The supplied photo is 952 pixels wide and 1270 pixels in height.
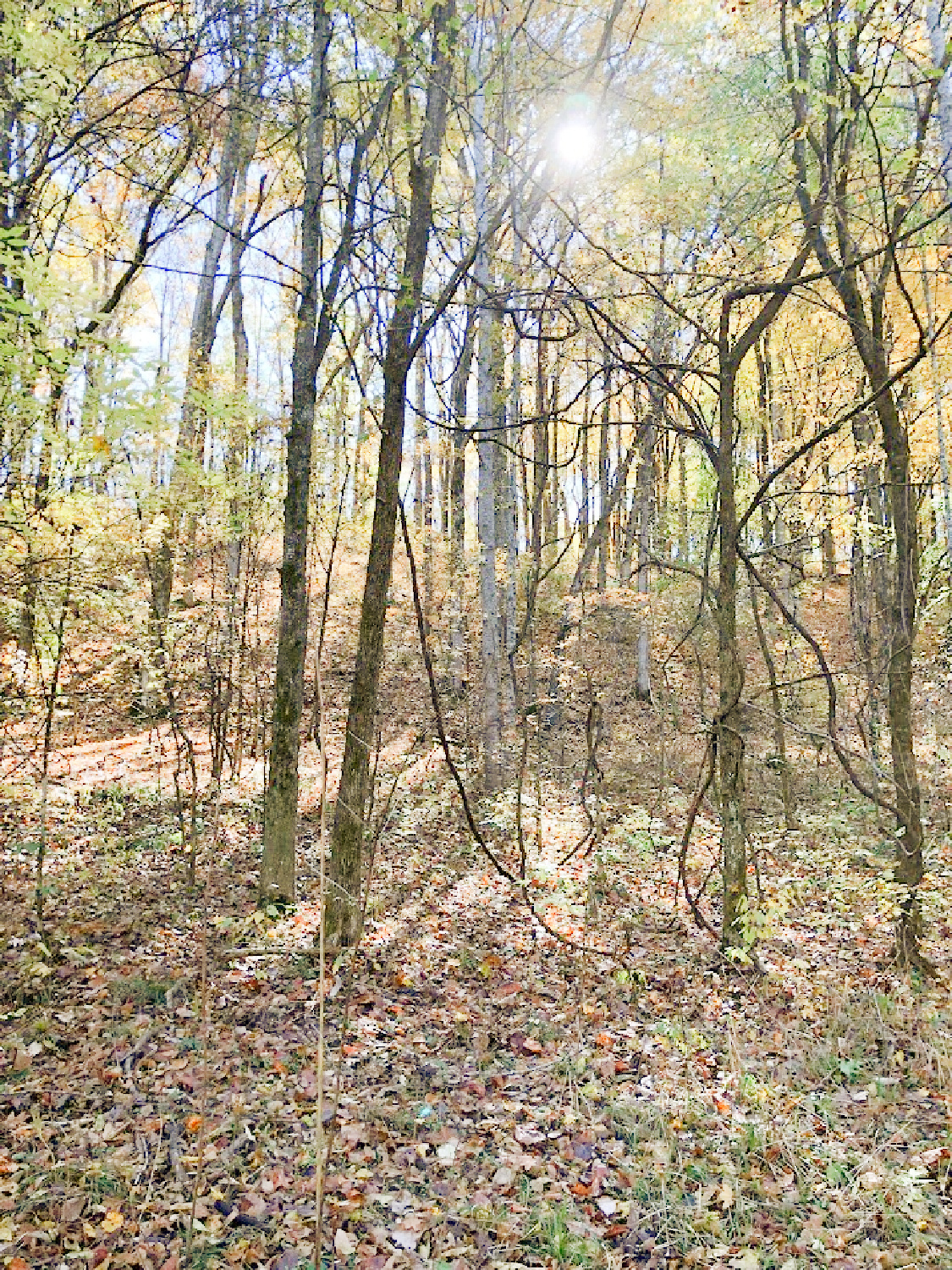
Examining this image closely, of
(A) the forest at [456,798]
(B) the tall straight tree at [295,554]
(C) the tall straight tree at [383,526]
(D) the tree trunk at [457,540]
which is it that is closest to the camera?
(A) the forest at [456,798]

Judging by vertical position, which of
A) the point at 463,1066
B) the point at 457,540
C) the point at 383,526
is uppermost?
the point at 457,540

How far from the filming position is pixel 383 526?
5570 mm

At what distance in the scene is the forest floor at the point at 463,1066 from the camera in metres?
3.28

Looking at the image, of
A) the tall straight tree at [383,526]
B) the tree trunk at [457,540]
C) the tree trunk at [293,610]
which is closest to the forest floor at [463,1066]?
the tree trunk at [293,610]

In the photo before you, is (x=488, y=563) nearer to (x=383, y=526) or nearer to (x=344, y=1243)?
(x=383, y=526)

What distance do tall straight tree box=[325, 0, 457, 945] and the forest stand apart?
34mm

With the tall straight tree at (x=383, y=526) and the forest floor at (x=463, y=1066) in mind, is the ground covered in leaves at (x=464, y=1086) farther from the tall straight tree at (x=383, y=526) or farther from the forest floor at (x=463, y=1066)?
the tall straight tree at (x=383, y=526)

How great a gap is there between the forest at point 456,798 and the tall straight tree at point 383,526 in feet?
0.11

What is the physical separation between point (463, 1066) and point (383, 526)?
3.41 metres

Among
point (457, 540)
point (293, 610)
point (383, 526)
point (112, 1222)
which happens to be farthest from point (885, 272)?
point (457, 540)

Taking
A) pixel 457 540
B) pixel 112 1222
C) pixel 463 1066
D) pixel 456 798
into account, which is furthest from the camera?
pixel 457 540

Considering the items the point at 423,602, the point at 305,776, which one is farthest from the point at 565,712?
the point at 305,776

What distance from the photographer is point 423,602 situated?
637 inches

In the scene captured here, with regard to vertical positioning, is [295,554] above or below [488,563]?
below
